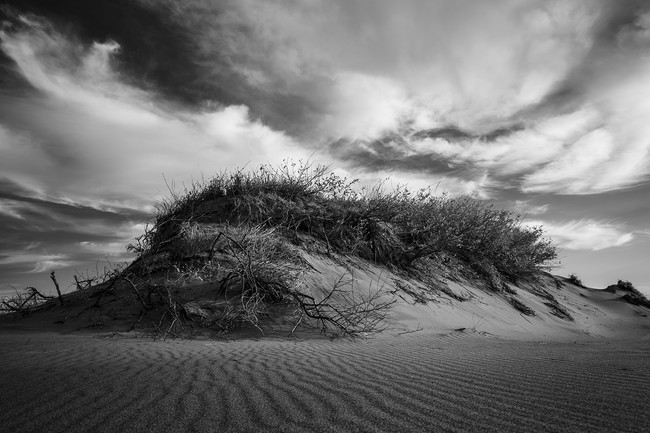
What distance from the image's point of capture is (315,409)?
1996mm

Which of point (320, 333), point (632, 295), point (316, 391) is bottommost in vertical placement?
point (316, 391)

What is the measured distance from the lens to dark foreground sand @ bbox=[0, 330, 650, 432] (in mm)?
1829

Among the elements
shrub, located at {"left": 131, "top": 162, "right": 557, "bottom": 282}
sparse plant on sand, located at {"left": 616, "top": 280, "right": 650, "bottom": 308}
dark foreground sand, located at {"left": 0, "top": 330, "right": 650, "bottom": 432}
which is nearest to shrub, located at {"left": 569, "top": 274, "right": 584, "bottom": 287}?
sparse plant on sand, located at {"left": 616, "top": 280, "right": 650, "bottom": 308}

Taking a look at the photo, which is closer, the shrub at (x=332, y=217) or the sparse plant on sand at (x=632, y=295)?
the shrub at (x=332, y=217)

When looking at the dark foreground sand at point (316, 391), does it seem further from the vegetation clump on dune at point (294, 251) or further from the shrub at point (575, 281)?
the shrub at point (575, 281)

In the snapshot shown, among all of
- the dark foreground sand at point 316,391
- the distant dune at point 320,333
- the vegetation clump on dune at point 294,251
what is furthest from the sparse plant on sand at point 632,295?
the dark foreground sand at point 316,391

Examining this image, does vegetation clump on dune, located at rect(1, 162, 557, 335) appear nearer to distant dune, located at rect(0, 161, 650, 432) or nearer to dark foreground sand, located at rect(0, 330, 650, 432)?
distant dune, located at rect(0, 161, 650, 432)

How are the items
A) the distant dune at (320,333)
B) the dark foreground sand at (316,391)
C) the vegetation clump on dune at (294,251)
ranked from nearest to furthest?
the dark foreground sand at (316,391)
the distant dune at (320,333)
the vegetation clump on dune at (294,251)

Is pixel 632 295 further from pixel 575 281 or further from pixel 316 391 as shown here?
pixel 316 391

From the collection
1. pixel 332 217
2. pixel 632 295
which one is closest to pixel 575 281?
pixel 632 295

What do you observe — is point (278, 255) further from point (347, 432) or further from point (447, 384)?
point (347, 432)

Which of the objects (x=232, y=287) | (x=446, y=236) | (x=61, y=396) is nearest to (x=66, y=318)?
(x=232, y=287)

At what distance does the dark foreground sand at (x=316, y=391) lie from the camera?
1.83 m

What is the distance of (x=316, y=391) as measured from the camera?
229 cm
